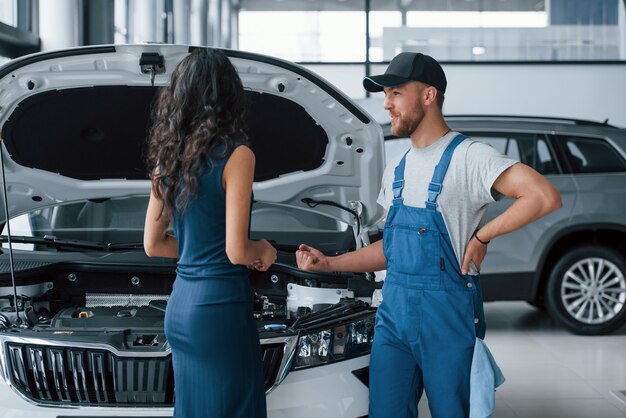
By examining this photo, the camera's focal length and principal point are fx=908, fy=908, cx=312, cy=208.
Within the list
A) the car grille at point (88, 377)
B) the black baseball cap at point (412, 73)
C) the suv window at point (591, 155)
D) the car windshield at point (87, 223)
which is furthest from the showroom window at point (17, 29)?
the suv window at point (591, 155)

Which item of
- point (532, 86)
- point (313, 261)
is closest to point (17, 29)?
point (313, 261)

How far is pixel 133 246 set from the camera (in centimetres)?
364

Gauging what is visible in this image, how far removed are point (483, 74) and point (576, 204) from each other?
5618 millimetres

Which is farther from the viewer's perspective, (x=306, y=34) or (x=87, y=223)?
(x=306, y=34)

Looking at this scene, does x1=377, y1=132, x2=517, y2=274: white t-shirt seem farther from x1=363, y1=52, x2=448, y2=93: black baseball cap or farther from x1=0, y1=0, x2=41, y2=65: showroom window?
x1=0, y1=0, x2=41, y2=65: showroom window

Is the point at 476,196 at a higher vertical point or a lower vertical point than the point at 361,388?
higher

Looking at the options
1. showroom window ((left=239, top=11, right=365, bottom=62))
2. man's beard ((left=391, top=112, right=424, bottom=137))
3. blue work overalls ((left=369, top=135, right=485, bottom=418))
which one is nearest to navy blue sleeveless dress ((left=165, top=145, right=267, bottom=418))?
blue work overalls ((left=369, top=135, right=485, bottom=418))

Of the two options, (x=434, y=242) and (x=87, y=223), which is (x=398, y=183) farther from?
(x=87, y=223)

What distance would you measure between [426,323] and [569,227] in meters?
4.59

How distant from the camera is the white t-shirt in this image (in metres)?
2.68

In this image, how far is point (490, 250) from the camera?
684 cm

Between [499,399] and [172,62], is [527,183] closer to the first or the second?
[172,62]

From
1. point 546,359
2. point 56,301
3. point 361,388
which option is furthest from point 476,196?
point 546,359

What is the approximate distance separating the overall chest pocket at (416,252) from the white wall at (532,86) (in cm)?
959
